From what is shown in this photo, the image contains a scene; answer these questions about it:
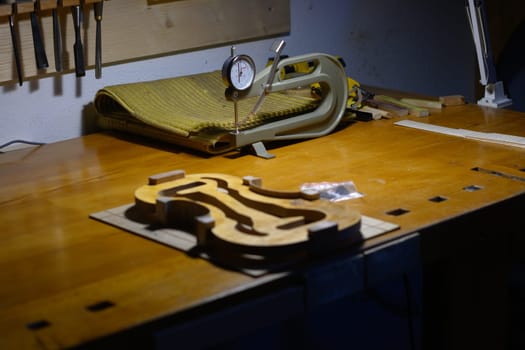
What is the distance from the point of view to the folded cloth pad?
5.99 ft

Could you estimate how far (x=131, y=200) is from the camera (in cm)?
154

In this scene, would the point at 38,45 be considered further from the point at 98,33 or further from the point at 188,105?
the point at 188,105

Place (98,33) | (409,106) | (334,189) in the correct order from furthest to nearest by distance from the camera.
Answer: (409,106) < (98,33) < (334,189)

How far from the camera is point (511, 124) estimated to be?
195 cm

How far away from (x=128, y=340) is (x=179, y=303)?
90mm

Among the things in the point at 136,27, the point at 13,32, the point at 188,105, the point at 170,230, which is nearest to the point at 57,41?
the point at 13,32

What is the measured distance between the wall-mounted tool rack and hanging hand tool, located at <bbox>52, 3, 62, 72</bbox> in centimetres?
1

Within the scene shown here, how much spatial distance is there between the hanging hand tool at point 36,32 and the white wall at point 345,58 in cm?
8

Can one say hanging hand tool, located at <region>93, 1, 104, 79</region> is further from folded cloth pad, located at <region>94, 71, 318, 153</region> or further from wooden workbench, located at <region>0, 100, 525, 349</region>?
wooden workbench, located at <region>0, 100, 525, 349</region>

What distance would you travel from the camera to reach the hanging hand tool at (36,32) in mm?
1888

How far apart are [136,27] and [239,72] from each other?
54cm

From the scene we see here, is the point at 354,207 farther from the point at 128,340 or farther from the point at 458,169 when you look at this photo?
the point at 128,340

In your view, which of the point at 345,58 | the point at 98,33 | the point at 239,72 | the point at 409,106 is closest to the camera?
the point at 239,72

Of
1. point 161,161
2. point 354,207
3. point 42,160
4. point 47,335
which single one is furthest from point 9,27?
point 47,335
